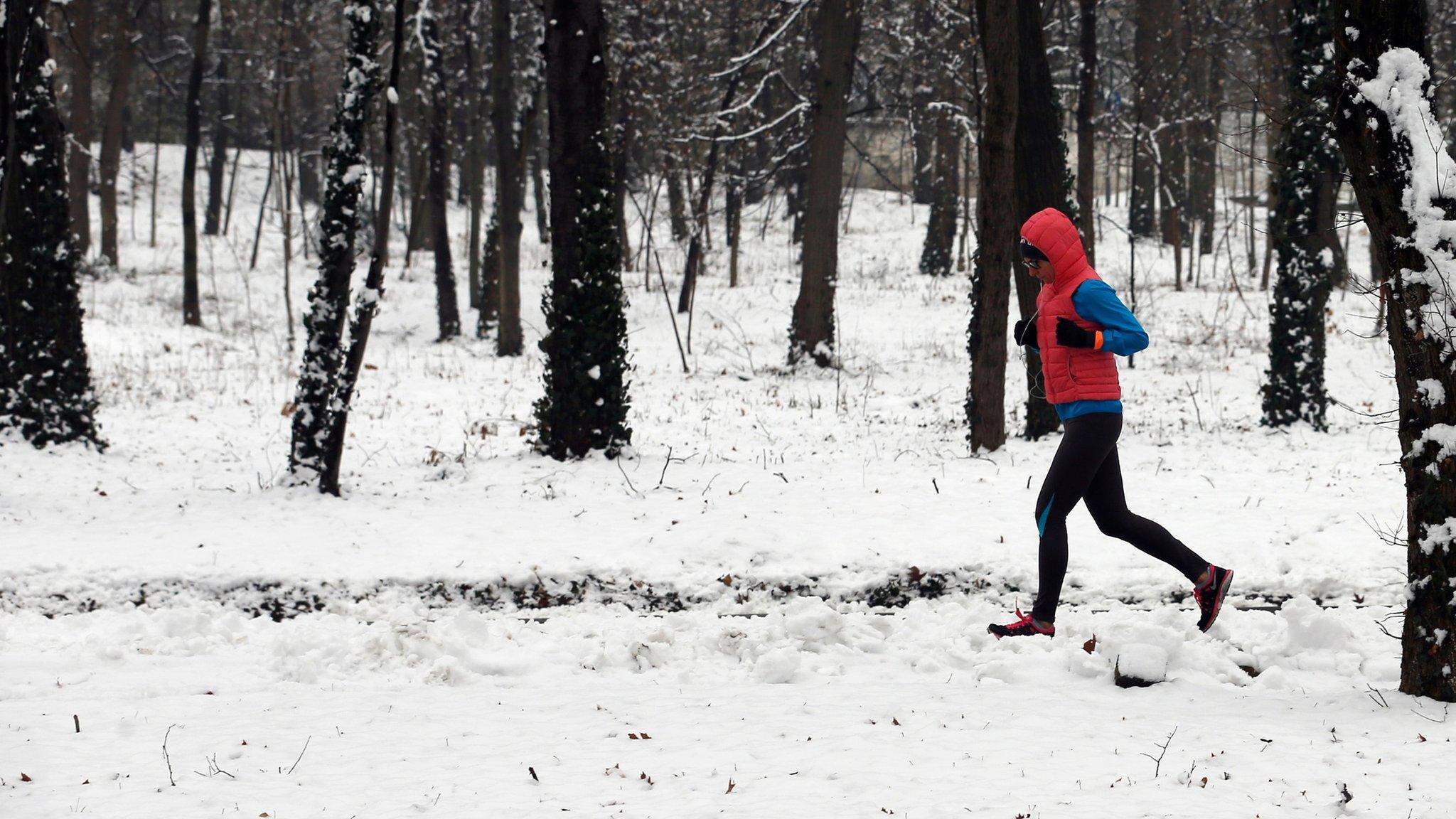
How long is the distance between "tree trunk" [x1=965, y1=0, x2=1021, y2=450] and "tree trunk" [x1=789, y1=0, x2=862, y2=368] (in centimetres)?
587

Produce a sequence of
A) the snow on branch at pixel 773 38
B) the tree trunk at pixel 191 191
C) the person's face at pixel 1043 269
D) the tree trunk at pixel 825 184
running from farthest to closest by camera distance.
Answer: the tree trunk at pixel 191 191 < the tree trunk at pixel 825 184 < the snow on branch at pixel 773 38 < the person's face at pixel 1043 269

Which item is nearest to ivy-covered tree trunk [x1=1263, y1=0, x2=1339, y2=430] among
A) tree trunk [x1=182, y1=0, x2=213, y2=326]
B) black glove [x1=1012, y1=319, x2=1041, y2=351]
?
black glove [x1=1012, y1=319, x2=1041, y2=351]

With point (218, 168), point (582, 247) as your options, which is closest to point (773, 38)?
point (582, 247)

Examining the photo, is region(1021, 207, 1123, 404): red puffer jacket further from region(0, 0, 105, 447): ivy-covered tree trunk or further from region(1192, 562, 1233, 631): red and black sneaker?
region(0, 0, 105, 447): ivy-covered tree trunk

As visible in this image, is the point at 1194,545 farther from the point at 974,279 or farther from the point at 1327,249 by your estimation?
the point at 1327,249

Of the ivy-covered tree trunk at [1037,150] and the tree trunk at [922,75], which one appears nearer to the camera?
the ivy-covered tree trunk at [1037,150]

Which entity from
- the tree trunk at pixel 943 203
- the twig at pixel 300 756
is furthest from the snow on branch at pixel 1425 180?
the tree trunk at pixel 943 203

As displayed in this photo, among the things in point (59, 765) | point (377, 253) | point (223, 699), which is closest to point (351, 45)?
point (377, 253)

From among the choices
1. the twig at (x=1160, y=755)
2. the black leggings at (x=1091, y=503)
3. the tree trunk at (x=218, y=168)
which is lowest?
the twig at (x=1160, y=755)

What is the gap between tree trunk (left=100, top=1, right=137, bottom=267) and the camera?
21203mm

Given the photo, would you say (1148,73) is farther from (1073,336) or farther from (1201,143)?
(1073,336)

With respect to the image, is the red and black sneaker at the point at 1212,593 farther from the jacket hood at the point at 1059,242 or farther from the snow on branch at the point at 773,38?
the snow on branch at the point at 773,38

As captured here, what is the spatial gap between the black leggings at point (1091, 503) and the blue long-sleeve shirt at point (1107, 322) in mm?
50

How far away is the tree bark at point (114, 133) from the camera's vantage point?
69.3 ft
